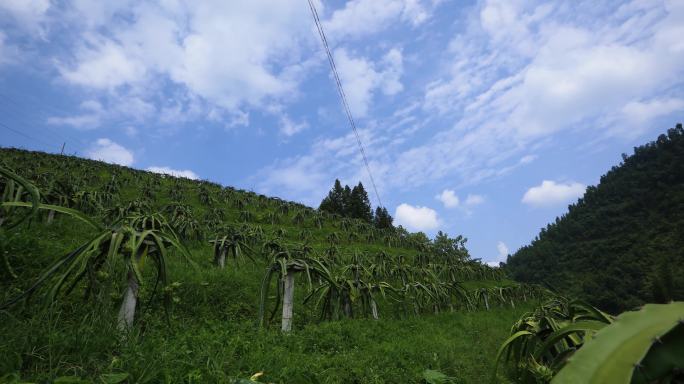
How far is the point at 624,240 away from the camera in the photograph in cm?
8819

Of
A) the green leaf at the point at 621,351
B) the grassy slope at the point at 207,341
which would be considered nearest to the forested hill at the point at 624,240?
the grassy slope at the point at 207,341

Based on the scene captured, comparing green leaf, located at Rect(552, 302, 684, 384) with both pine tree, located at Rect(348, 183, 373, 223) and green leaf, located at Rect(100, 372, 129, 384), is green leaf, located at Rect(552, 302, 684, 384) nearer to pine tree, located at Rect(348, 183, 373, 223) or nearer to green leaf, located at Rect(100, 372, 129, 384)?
green leaf, located at Rect(100, 372, 129, 384)

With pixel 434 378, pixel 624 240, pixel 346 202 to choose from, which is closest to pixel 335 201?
pixel 346 202

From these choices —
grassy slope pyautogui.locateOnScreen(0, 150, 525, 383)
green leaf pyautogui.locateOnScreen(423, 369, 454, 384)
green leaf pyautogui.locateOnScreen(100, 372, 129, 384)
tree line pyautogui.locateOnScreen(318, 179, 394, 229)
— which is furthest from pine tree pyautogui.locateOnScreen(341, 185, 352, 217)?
green leaf pyautogui.locateOnScreen(100, 372, 129, 384)

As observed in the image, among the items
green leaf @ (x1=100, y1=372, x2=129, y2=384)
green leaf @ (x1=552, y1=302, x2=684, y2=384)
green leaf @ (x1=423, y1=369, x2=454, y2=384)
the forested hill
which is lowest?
green leaf @ (x1=423, y1=369, x2=454, y2=384)

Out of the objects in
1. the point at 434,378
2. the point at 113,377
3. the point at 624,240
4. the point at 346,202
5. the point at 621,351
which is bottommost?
the point at 434,378

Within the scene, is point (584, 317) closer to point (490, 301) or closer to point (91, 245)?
point (91, 245)

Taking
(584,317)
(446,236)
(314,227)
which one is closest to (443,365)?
(584,317)

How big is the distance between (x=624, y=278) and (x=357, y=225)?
67.4 m

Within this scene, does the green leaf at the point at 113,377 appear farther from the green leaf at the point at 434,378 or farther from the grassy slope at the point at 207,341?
the green leaf at the point at 434,378

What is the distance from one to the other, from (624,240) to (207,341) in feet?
358

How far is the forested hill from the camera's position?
69.6 m

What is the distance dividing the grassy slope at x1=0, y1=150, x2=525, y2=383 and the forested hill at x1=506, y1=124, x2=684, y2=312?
64.9 metres

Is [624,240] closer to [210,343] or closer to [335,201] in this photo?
[335,201]
